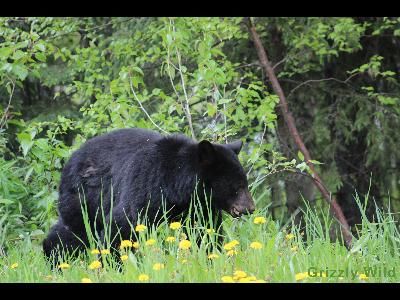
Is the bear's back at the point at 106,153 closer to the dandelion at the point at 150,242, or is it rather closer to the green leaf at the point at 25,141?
the green leaf at the point at 25,141

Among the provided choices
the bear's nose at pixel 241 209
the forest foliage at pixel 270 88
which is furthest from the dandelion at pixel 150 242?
the forest foliage at pixel 270 88

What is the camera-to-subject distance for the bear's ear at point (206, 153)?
16.1ft

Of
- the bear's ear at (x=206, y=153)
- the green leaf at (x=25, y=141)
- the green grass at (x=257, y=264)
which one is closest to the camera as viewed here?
the green grass at (x=257, y=264)

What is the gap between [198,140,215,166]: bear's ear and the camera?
4898 mm

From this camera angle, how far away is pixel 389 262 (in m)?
3.68

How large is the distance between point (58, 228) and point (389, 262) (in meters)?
3.04

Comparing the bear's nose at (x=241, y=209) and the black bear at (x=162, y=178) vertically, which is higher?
the black bear at (x=162, y=178)

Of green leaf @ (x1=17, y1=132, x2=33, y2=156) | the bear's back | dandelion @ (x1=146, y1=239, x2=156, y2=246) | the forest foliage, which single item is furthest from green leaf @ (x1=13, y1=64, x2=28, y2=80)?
dandelion @ (x1=146, y1=239, x2=156, y2=246)

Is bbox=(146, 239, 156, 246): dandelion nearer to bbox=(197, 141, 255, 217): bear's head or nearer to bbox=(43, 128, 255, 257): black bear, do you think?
bbox=(43, 128, 255, 257): black bear

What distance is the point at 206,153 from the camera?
16.2ft
